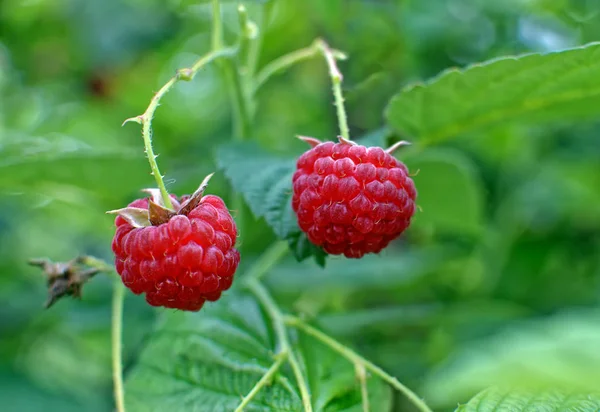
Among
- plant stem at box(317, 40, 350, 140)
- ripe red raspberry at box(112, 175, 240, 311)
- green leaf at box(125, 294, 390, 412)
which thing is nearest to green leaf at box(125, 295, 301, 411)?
green leaf at box(125, 294, 390, 412)

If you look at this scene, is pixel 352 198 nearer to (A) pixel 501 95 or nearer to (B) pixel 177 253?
(B) pixel 177 253

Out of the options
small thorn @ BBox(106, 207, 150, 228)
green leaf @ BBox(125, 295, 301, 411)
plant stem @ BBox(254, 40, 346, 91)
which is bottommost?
green leaf @ BBox(125, 295, 301, 411)

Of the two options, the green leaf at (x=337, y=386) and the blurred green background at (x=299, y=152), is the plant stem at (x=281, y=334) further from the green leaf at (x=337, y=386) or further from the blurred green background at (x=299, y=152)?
the blurred green background at (x=299, y=152)

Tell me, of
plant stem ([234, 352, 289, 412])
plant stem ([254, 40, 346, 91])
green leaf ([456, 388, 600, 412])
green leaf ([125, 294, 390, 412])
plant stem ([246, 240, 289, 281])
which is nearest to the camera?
green leaf ([456, 388, 600, 412])

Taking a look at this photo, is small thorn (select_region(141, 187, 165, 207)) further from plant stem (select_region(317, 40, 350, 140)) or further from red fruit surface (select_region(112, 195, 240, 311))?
plant stem (select_region(317, 40, 350, 140))

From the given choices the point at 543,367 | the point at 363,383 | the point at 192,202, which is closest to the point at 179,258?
the point at 192,202

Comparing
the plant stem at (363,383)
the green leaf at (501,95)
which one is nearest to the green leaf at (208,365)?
the plant stem at (363,383)

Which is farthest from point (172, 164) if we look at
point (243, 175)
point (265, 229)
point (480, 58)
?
point (480, 58)
